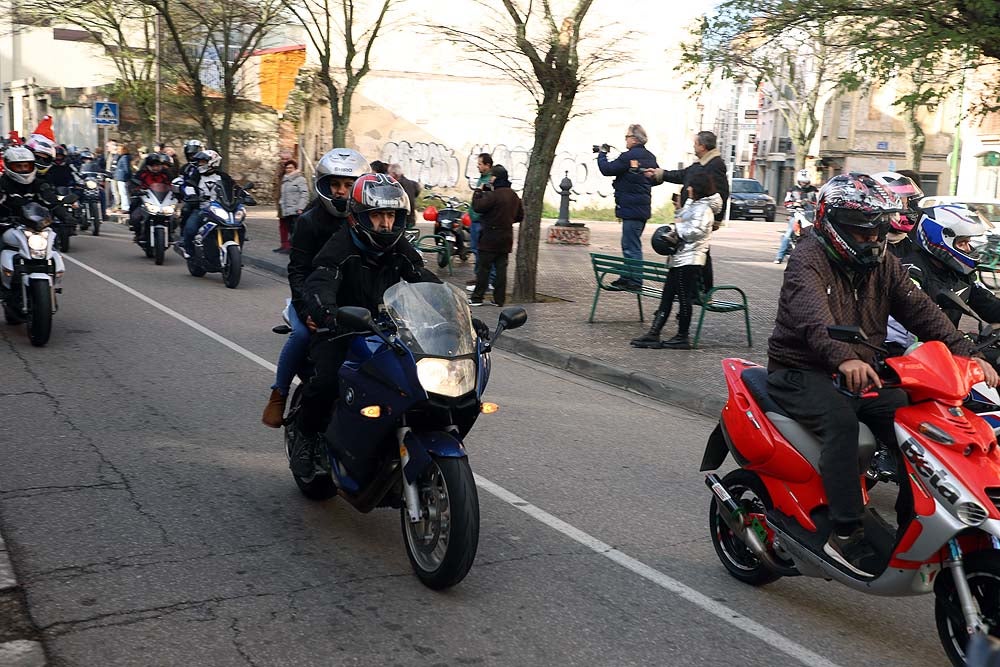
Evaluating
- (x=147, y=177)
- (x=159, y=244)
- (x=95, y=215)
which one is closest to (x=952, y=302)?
(x=159, y=244)

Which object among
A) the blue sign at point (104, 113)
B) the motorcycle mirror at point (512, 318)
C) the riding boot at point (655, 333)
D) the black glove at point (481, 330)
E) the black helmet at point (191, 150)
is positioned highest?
the blue sign at point (104, 113)

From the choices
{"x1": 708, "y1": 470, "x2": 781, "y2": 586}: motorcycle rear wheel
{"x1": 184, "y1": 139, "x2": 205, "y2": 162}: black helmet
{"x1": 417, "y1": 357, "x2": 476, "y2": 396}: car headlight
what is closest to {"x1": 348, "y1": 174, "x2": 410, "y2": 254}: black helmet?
{"x1": 417, "y1": 357, "x2": 476, "y2": 396}: car headlight

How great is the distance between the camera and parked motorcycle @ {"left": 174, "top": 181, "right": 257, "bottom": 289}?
50.1ft

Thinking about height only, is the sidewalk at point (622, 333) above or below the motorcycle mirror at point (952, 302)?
below

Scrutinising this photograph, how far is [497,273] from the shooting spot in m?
13.9

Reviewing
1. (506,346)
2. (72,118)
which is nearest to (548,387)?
(506,346)

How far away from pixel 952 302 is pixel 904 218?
0.69m

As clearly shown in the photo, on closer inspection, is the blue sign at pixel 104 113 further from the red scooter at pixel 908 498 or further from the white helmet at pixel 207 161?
the red scooter at pixel 908 498

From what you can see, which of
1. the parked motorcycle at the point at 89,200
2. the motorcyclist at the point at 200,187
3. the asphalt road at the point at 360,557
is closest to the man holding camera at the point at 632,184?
the motorcyclist at the point at 200,187

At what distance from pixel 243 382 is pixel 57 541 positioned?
12.6 ft

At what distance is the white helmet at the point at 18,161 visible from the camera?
10.4m

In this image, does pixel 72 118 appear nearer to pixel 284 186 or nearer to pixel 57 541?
pixel 284 186

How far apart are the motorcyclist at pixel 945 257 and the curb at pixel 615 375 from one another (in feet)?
7.22

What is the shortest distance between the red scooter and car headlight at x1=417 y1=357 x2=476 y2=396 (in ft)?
4.04
